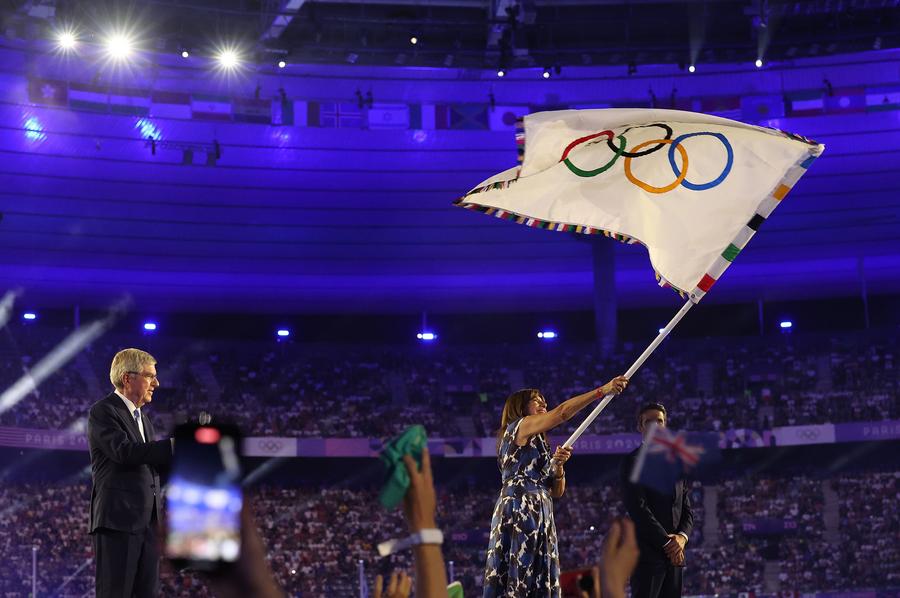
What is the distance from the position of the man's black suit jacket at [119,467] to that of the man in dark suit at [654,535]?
287 cm

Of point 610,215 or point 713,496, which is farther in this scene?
point 713,496

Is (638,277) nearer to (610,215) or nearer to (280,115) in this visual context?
(280,115)

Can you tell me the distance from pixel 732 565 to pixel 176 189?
47.0 ft

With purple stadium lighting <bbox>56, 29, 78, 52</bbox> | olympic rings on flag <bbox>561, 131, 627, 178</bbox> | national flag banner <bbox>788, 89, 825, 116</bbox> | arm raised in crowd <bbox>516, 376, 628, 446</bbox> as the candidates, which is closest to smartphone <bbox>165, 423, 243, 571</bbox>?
arm raised in crowd <bbox>516, 376, 628, 446</bbox>

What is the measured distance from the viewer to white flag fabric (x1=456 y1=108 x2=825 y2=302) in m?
6.38

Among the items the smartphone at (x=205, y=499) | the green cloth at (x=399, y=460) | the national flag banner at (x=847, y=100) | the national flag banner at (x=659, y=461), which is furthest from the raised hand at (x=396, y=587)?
the national flag banner at (x=847, y=100)

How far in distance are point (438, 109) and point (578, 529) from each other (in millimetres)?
9972

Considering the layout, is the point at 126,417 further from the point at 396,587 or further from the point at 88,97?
the point at 88,97

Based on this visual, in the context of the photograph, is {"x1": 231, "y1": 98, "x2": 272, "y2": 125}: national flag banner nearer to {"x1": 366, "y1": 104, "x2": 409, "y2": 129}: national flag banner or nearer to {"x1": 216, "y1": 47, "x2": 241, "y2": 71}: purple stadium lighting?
{"x1": 366, "y1": 104, "x2": 409, "y2": 129}: national flag banner

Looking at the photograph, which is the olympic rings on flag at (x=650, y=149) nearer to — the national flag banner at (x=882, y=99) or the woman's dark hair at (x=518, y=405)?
the woman's dark hair at (x=518, y=405)

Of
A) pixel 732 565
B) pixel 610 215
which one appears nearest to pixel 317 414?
pixel 732 565

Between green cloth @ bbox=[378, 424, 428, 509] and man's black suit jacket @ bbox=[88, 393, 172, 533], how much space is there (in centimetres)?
305

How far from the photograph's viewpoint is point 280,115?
74.8 ft

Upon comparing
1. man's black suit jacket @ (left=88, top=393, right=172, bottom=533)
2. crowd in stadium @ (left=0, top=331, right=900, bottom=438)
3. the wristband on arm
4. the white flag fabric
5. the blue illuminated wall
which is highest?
the blue illuminated wall
